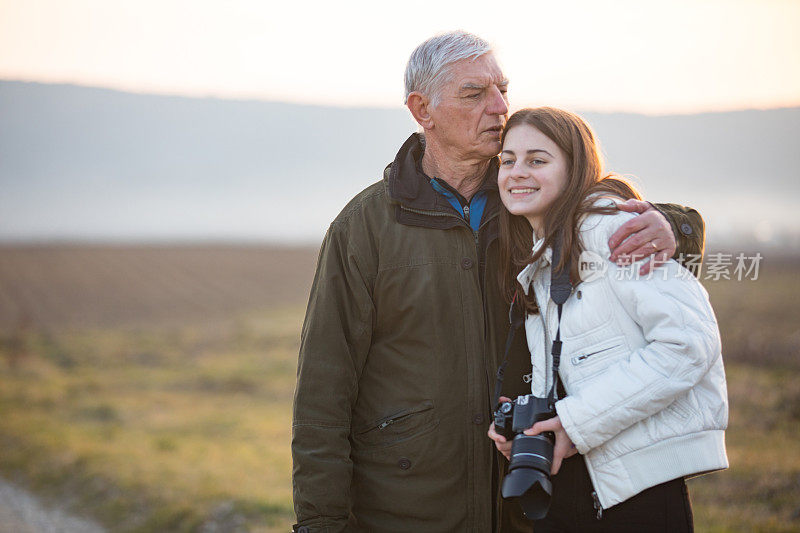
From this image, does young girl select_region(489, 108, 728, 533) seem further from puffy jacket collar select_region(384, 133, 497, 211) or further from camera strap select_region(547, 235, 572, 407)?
puffy jacket collar select_region(384, 133, 497, 211)

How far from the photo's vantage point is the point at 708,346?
89.1 inches

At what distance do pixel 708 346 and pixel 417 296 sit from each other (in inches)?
42.4

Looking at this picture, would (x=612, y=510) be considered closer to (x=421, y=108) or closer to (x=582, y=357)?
(x=582, y=357)

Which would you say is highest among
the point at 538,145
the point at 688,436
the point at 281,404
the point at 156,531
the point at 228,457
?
the point at 538,145

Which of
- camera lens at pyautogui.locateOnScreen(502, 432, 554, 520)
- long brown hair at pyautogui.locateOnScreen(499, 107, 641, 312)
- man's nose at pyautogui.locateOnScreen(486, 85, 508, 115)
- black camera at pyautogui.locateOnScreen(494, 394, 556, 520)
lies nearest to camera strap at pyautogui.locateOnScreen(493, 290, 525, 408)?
long brown hair at pyautogui.locateOnScreen(499, 107, 641, 312)

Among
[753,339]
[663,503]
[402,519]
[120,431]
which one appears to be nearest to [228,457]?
[120,431]

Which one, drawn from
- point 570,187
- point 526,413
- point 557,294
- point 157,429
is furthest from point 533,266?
point 157,429

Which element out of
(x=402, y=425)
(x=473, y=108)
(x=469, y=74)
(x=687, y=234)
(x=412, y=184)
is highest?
(x=469, y=74)

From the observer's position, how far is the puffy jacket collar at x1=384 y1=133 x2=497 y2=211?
2.88 metres

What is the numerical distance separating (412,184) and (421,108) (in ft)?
1.21

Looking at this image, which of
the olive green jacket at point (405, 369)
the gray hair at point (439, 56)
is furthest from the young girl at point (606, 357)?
the gray hair at point (439, 56)

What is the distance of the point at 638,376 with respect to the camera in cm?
227

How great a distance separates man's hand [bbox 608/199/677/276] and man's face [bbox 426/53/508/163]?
2.54ft

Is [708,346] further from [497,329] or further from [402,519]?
[402,519]
